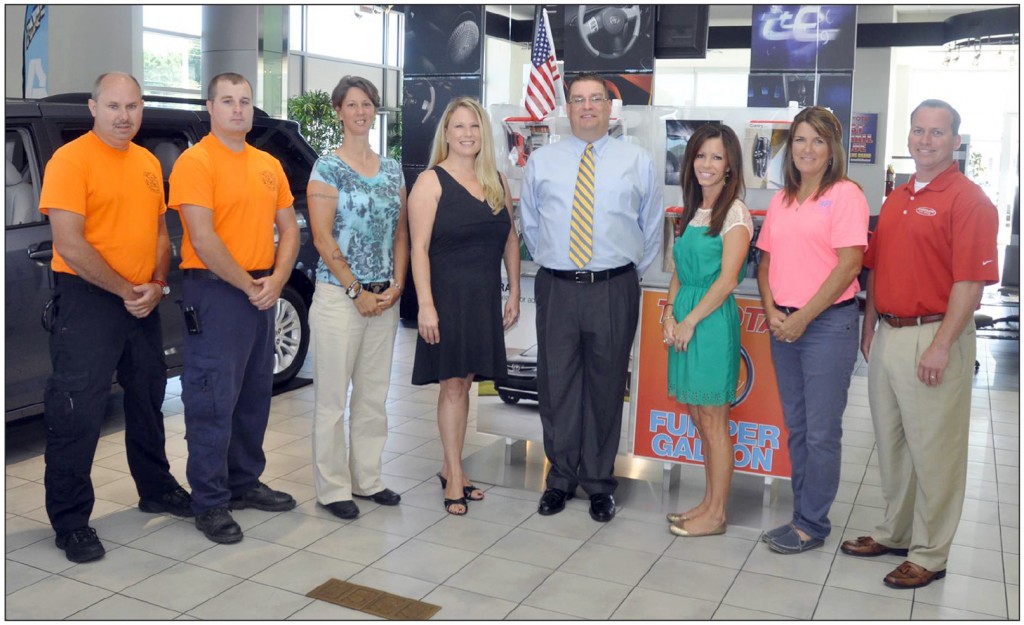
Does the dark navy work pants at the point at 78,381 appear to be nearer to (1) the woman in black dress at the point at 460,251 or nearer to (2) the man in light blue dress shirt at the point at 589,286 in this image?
(1) the woman in black dress at the point at 460,251

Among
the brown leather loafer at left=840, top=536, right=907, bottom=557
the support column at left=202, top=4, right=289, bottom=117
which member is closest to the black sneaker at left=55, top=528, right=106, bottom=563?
the brown leather loafer at left=840, top=536, right=907, bottom=557

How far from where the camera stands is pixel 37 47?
6.91 m

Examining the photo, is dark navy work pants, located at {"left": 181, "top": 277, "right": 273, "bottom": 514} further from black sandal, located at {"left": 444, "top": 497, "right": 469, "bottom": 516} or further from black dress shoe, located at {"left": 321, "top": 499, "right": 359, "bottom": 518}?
black sandal, located at {"left": 444, "top": 497, "right": 469, "bottom": 516}

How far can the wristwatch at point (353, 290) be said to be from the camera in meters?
3.76

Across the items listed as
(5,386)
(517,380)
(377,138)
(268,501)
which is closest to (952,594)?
(517,380)

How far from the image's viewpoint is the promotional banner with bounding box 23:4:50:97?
6.90 metres

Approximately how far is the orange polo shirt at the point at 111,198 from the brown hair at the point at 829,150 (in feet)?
7.41

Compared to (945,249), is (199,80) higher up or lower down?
higher up

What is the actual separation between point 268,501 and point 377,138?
12.3 metres

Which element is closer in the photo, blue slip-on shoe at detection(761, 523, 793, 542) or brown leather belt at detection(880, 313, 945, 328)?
brown leather belt at detection(880, 313, 945, 328)

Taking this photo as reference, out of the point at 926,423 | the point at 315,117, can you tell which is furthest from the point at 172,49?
the point at 926,423

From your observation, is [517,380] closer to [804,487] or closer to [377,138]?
[804,487]

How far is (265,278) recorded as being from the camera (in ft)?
12.0

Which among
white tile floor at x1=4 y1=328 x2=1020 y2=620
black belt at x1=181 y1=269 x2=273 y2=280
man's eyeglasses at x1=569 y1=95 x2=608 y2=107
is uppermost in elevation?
man's eyeglasses at x1=569 y1=95 x2=608 y2=107
